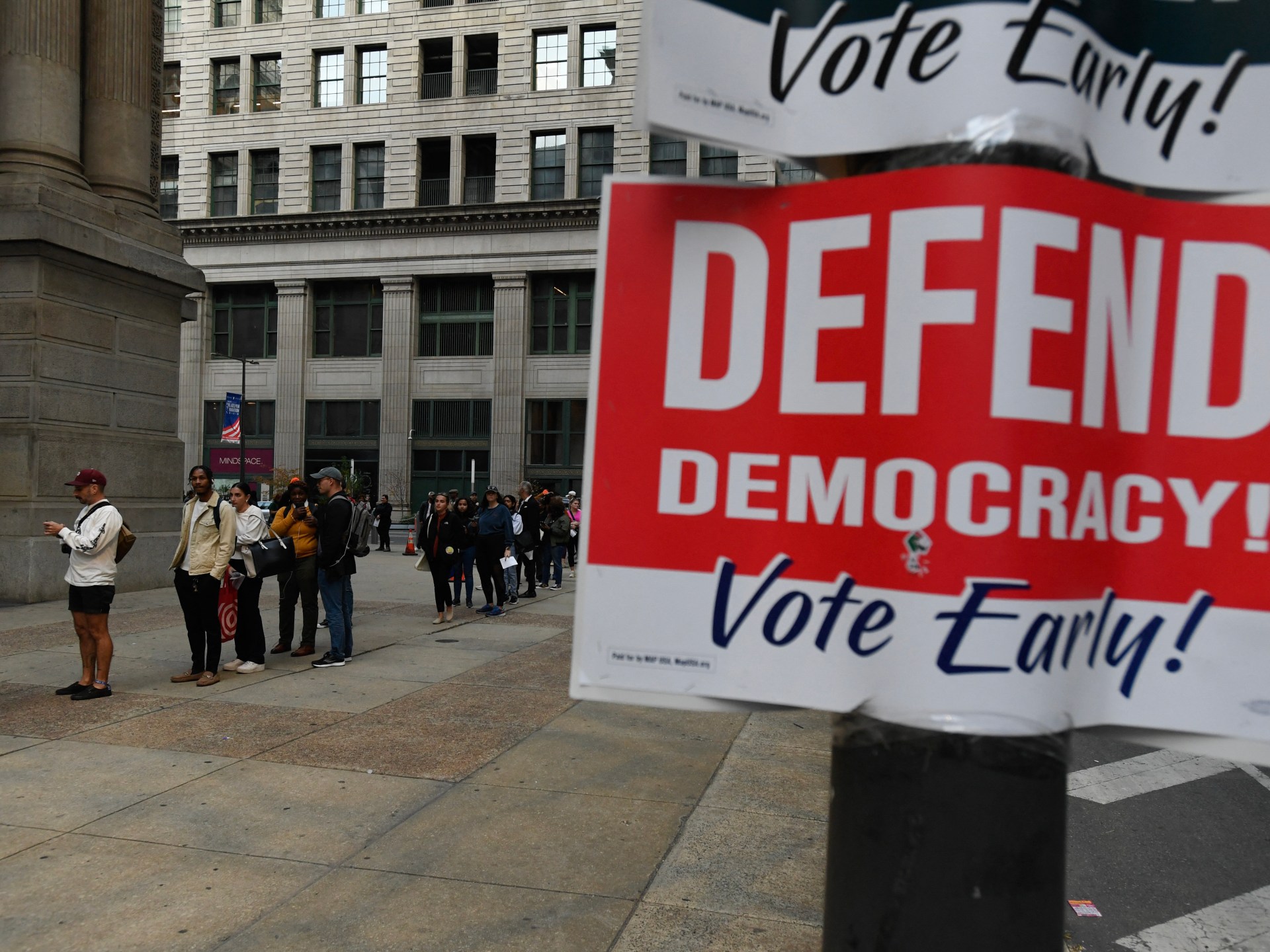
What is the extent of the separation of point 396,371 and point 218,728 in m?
35.9

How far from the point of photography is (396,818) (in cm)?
513

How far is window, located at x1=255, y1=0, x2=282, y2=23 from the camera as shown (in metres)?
43.6

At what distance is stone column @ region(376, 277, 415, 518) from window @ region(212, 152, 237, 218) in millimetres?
8653

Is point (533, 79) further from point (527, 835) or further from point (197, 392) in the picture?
point (527, 835)

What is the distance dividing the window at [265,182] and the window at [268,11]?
19.3 feet

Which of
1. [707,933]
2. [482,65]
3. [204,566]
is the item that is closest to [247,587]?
[204,566]

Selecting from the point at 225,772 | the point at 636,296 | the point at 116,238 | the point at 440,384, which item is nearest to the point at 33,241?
the point at 116,238

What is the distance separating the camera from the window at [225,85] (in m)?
44.0

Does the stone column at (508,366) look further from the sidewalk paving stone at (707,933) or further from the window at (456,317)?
the sidewalk paving stone at (707,933)

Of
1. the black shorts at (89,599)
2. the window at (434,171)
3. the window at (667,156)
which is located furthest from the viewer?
the window at (434,171)

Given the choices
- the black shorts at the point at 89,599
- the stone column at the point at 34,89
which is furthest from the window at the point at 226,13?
the black shorts at the point at 89,599

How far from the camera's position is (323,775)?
229 inches

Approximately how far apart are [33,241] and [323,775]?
1082 centimetres

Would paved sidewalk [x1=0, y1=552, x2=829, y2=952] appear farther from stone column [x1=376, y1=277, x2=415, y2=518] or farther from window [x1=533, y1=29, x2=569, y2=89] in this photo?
window [x1=533, y1=29, x2=569, y2=89]
